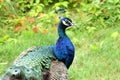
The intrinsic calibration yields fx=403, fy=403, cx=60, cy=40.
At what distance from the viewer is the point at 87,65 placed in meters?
5.09

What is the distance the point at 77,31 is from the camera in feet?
19.7

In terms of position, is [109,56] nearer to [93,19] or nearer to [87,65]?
[87,65]

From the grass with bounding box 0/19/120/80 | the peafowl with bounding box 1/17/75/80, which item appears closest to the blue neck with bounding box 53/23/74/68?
the peafowl with bounding box 1/17/75/80

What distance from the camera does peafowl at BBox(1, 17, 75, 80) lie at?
3.84 meters

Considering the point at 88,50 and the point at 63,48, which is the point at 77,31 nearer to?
the point at 88,50

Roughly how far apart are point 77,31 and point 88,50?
0.62 metres

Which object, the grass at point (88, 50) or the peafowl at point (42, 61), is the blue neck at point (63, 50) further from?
the grass at point (88, 50)

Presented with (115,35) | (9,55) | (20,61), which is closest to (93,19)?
(115,35)

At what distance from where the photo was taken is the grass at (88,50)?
493cm

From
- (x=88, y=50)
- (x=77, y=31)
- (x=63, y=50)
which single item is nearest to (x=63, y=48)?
(x=63, y=50)

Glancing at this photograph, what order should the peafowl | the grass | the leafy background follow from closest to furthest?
the peafowl
the grass
the leafy background

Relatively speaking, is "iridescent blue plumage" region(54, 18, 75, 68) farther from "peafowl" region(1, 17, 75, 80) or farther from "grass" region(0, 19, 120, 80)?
"grass" region(0, 19, 120, 80)

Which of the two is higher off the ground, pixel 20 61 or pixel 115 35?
pixel 20 61

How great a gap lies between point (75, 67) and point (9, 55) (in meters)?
0.92
